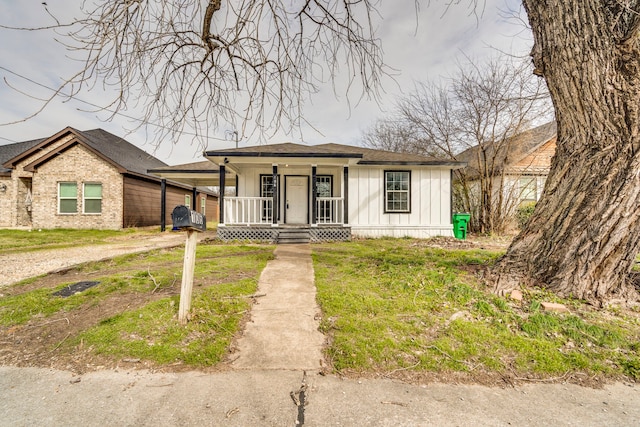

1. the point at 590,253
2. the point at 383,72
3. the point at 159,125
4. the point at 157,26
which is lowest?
the point at 590,253

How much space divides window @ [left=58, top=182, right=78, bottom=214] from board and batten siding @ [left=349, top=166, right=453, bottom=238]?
12.7 m

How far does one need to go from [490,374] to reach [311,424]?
1451 millimetres

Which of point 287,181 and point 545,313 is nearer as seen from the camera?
point 545,313

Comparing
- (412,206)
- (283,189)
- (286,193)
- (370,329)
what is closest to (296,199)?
(286,193)

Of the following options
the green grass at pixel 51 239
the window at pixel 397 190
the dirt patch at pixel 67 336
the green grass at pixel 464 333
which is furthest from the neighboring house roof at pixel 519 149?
the green grass at pixel 51 239

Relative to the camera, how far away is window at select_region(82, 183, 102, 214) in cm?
1313

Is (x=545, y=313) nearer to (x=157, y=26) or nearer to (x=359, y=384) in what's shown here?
(x=359, y=384)

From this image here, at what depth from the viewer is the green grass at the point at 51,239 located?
8156mm

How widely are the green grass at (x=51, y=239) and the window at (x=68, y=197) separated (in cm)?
100

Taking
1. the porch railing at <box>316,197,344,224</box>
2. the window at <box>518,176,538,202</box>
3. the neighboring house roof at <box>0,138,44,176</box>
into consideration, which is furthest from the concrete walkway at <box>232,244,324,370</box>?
the neighboring house roof at <box>0,138,44,176</box>

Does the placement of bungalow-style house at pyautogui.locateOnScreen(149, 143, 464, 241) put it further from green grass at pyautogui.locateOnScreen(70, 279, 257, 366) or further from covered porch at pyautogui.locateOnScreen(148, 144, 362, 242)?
green grass at pyautogui.locateOnScreen(70, 279, 257, 366)

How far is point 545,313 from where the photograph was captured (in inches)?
119

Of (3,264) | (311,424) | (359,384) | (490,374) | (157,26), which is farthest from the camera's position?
(3,264)

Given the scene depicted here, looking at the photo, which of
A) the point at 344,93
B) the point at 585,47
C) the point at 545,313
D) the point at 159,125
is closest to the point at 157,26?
the point at 159,125
